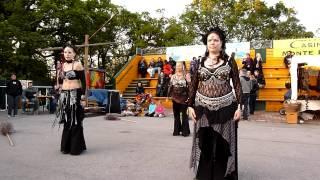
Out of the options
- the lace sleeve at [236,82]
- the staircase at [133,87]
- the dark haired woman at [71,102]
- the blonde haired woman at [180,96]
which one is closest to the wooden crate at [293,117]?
the blonde haired woman at [180,96]

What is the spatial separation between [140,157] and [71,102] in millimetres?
1560

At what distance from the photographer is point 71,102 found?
7.43 meters

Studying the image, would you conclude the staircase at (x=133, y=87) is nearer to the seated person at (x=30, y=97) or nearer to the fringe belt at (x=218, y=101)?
the seated person at (x=30, y=97)

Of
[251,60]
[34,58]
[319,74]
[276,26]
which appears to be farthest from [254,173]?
[276,26]

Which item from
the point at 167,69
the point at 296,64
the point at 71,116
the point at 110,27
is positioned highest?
the point at 110,27

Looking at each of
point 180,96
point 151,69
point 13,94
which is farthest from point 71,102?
point 151,69

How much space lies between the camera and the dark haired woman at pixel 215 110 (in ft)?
16.1

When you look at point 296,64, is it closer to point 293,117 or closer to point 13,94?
point 293,117

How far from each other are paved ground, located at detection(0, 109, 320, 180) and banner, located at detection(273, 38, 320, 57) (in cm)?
1178

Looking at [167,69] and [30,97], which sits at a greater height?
[167,69]

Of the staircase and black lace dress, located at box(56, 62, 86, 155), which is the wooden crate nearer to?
black lace dress, located at box(56, 62, 86, 155)

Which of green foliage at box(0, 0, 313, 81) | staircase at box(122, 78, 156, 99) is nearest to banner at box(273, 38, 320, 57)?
staircase at box(122, 78, 156, 99)

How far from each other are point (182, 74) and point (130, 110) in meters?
8.11

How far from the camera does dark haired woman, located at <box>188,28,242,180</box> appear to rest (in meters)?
4.92
